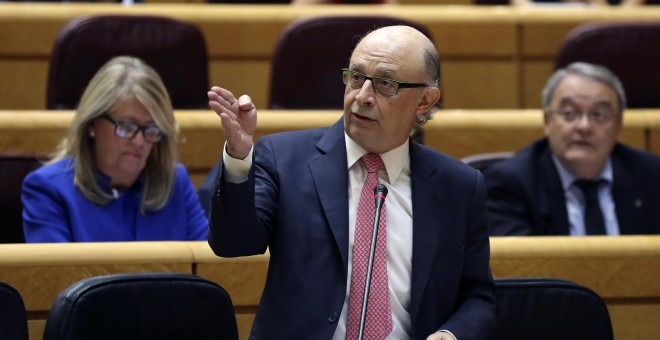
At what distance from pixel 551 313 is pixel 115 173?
624mm

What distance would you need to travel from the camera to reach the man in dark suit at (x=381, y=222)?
3.73 ft

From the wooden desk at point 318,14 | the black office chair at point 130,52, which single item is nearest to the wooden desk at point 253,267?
the black office chair at point 130,52

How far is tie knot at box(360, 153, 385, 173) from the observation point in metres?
1.19

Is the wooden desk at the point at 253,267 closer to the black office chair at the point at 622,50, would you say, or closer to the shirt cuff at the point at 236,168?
the shirt cuff at the point at 236,168

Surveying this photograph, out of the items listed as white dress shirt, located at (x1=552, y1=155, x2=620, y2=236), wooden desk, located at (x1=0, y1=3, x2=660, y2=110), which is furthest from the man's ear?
wooden desk, located at (x1=0, y1=3, x2=660, y2=110)

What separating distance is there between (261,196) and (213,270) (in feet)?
1.01

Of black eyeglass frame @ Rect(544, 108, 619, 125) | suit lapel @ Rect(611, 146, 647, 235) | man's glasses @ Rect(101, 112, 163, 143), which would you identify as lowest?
suit lapel @ Rect(611, 146, 647, 235)

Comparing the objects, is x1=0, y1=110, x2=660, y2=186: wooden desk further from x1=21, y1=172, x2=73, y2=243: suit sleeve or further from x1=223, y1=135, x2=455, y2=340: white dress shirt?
x1=223, y1=135, x2=455, y2=340: white dress shirt

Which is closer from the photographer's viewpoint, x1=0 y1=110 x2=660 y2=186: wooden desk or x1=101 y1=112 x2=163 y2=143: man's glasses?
x1=101 y1=112 x2=163 y2=143: man's glasses

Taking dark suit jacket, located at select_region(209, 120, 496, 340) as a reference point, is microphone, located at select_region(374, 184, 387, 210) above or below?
above

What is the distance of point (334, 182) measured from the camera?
1.17 meters

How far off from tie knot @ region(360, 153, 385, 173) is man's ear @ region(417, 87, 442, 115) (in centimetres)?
7

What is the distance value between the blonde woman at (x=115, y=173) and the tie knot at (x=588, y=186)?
605mm

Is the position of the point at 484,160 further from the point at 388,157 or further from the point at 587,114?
the point at 388,157
